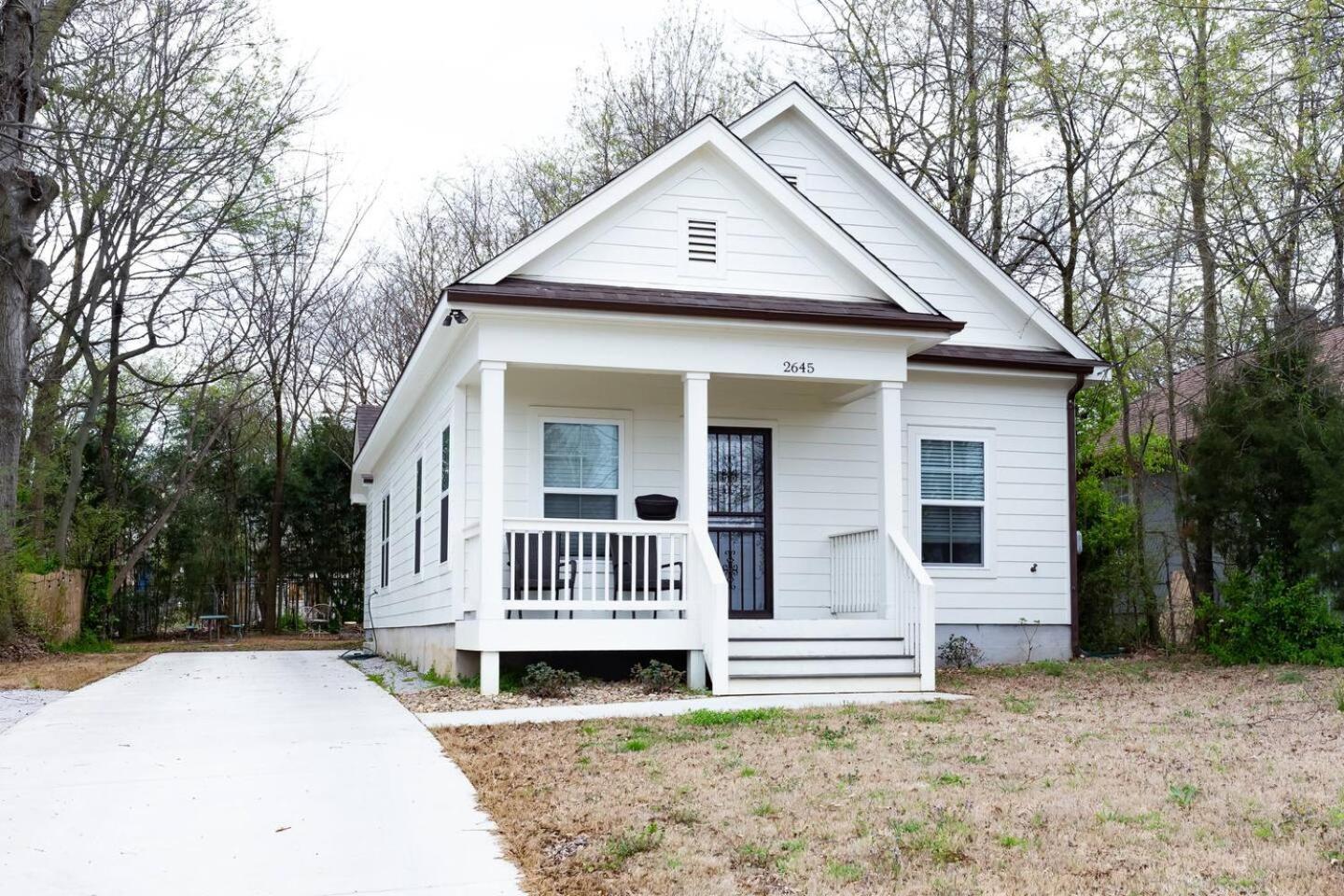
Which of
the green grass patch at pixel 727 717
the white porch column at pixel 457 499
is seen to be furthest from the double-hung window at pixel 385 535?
the green grass patch at pixel 727 717

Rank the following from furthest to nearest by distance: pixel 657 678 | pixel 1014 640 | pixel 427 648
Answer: pixel 427 648, pixel 1014 640, pixel 657 678

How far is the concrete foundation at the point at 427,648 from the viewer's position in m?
12.4

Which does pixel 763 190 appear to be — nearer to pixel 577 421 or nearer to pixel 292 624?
pixel 577 421

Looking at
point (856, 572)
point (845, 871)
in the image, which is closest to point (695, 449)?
point (856, 572)

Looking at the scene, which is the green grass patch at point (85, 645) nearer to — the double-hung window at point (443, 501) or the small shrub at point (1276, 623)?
the double-hung window at point (443, 501)

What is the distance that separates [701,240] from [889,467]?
9.22 feet

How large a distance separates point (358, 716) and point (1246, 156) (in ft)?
40.4

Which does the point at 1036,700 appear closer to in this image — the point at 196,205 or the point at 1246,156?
the point at 1246,156

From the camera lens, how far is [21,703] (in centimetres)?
1075

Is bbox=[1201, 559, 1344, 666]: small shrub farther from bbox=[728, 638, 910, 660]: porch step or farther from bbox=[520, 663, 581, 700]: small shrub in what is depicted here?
bbox=[520, 663, 581, 700]: small shrub

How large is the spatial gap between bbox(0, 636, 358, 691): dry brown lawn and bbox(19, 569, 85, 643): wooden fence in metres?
0.49

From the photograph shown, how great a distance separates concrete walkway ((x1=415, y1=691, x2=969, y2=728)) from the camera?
902 cm

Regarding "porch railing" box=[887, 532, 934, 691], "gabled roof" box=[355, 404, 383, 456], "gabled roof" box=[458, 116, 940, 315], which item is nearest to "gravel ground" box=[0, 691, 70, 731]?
"gabled roof" box=[458, 116, 940, 315]

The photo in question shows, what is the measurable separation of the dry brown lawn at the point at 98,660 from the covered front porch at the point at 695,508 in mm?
4818
